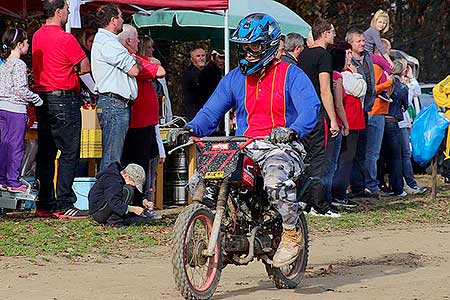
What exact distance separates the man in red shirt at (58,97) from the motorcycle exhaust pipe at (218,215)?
195 inches

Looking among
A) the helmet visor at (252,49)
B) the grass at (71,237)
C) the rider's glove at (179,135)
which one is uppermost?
the helmet visor at (252,49)

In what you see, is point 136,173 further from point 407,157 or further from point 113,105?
point 407,157

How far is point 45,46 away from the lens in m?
12.5

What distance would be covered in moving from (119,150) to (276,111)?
446 cm

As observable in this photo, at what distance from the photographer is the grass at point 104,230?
10.6 meters

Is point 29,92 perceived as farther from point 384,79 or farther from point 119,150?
point 384,79

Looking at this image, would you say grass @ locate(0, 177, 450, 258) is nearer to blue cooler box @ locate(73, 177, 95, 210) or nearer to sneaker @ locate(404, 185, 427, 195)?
blue cooler box @ locate(73, 177, 95, 210)

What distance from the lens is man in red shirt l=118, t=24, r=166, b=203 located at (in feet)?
42.1

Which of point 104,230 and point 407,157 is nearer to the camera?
point 104,230

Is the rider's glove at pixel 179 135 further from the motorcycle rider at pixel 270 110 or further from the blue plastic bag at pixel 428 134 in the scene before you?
the blue plastic bag at pixel 428 134

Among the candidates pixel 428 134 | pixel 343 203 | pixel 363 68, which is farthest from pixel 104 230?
pixel 428 134

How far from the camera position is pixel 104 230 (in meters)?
11.8

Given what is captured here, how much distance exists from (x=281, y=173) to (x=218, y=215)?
0.57 m

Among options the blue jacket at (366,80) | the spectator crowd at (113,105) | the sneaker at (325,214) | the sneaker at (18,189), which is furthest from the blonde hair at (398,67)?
the sneaker at (18,189)
